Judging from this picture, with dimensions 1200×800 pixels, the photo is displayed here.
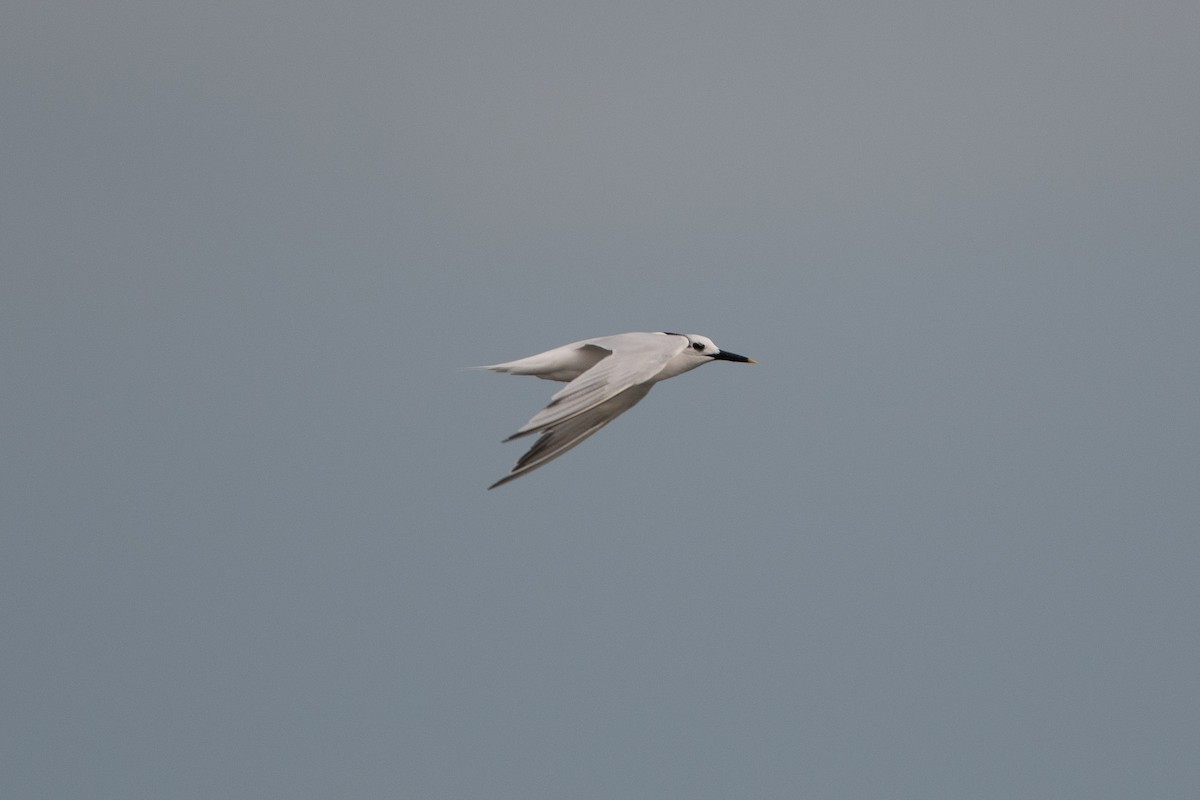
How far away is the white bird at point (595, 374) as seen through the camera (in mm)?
14023

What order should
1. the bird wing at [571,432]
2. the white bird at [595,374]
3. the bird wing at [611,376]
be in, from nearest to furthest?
the bird wing at [611,376] < the white bird at [595,374] < the bird wing at [571,432]

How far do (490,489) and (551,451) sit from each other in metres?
1.30

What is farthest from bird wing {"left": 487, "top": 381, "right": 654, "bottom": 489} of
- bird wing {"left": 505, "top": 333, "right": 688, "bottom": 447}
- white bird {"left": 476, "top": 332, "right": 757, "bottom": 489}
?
bird wing {"left": 505, "top": 333, "right": 688, "bottom": 447}

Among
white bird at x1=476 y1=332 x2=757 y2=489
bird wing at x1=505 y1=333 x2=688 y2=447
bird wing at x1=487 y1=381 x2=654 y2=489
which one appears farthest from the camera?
bird wing at x1=487 y1=381 x2=654 y2=489

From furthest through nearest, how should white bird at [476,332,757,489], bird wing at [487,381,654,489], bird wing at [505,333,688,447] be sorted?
bird wing at [487,381,654,489], white bird at [476,332,757,489], bird wing at [505,333,688,447]

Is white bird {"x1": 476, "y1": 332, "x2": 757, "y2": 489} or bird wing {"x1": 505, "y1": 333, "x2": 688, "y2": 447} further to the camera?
white bird {"x1": 476, "y1": 332, "x2": 757, "y2": 489}

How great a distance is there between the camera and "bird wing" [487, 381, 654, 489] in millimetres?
15047

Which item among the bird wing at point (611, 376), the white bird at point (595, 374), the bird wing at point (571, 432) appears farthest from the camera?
the bird wing at point (571, 432)

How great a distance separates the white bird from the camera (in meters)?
14.0

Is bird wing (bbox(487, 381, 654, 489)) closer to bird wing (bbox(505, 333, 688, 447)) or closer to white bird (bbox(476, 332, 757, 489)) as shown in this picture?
white bird (bbox(476, 332, 757, 489))

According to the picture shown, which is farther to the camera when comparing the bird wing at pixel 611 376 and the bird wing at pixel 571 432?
the bird wing at pixel 571 432

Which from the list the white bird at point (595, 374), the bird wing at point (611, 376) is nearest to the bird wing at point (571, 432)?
the white bird at point (595, 374)

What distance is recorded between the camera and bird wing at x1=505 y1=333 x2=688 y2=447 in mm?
13695

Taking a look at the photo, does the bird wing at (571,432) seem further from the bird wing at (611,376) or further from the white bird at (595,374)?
the bird wing at (611,376)
